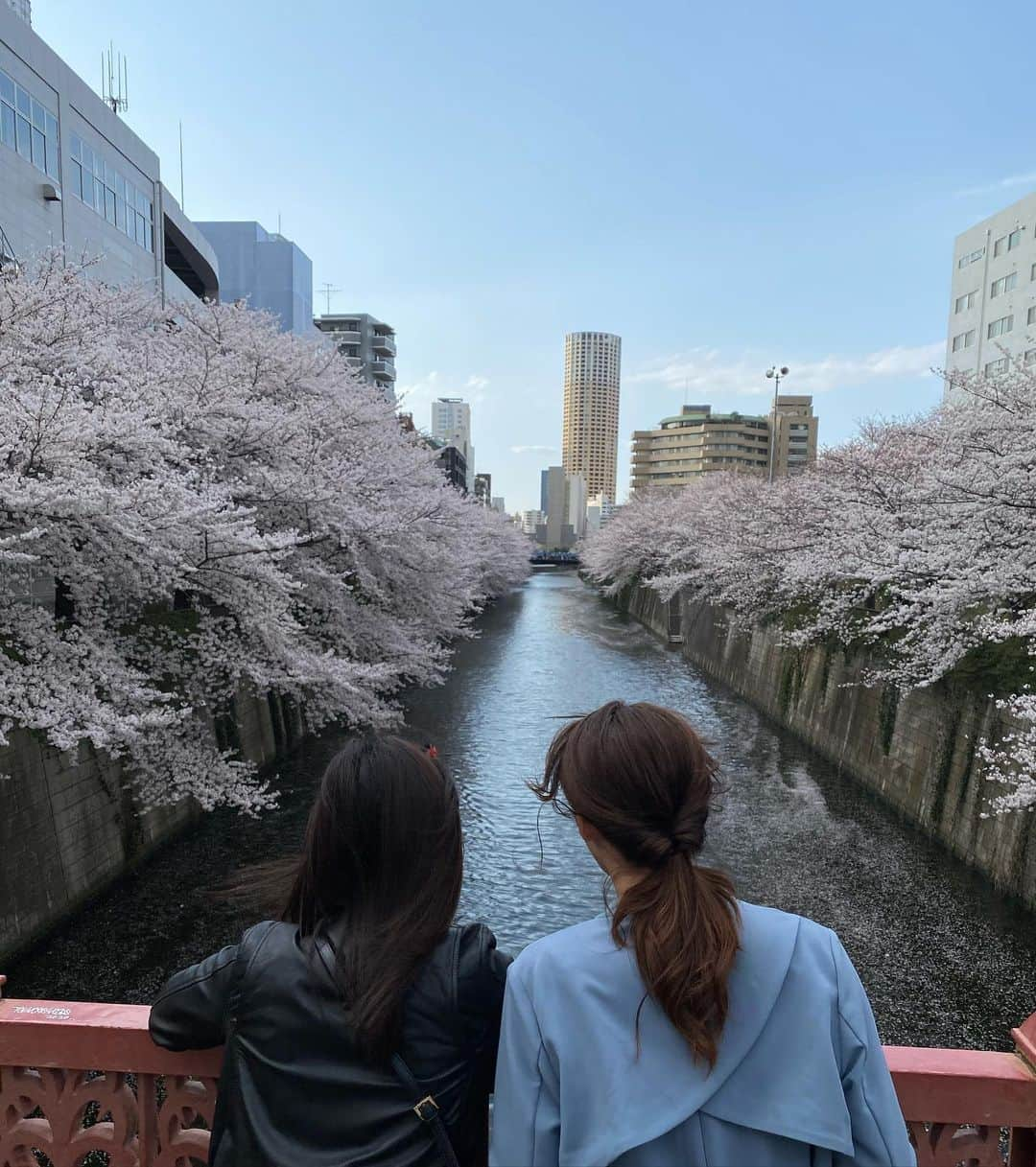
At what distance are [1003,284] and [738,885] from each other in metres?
39.4

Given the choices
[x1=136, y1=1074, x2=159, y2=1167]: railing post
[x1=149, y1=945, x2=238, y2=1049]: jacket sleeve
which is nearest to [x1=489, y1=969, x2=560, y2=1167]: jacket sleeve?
[x1=149, y1=945, x2=238, y2=1049]: jacket sleeve

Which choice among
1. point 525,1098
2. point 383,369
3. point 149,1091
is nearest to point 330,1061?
point 525,1098

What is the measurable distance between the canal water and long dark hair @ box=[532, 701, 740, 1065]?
2942 mm

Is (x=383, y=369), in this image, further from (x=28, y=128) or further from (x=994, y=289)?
(x=28, y=128)

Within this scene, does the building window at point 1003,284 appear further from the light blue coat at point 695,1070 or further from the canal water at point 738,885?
the light blue coat at point 695,1070

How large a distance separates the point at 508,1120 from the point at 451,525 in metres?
20.8

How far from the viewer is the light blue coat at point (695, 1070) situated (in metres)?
1.37

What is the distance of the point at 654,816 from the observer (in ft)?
4.98

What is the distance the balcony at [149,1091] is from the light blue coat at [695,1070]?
1.97 ft

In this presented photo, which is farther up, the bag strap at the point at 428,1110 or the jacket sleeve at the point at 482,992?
the jacket sleeve at the point at 482,992

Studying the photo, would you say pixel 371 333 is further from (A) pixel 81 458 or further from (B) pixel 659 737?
(B) pixel 659 737

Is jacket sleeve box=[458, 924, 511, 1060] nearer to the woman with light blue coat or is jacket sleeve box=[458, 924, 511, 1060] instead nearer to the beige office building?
the woman with light blue coat

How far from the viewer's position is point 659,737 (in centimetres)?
151

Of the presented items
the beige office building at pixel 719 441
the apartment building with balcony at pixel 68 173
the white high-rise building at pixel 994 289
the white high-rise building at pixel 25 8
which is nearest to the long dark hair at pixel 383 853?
the apartment building with balcony at pixel 68 173
